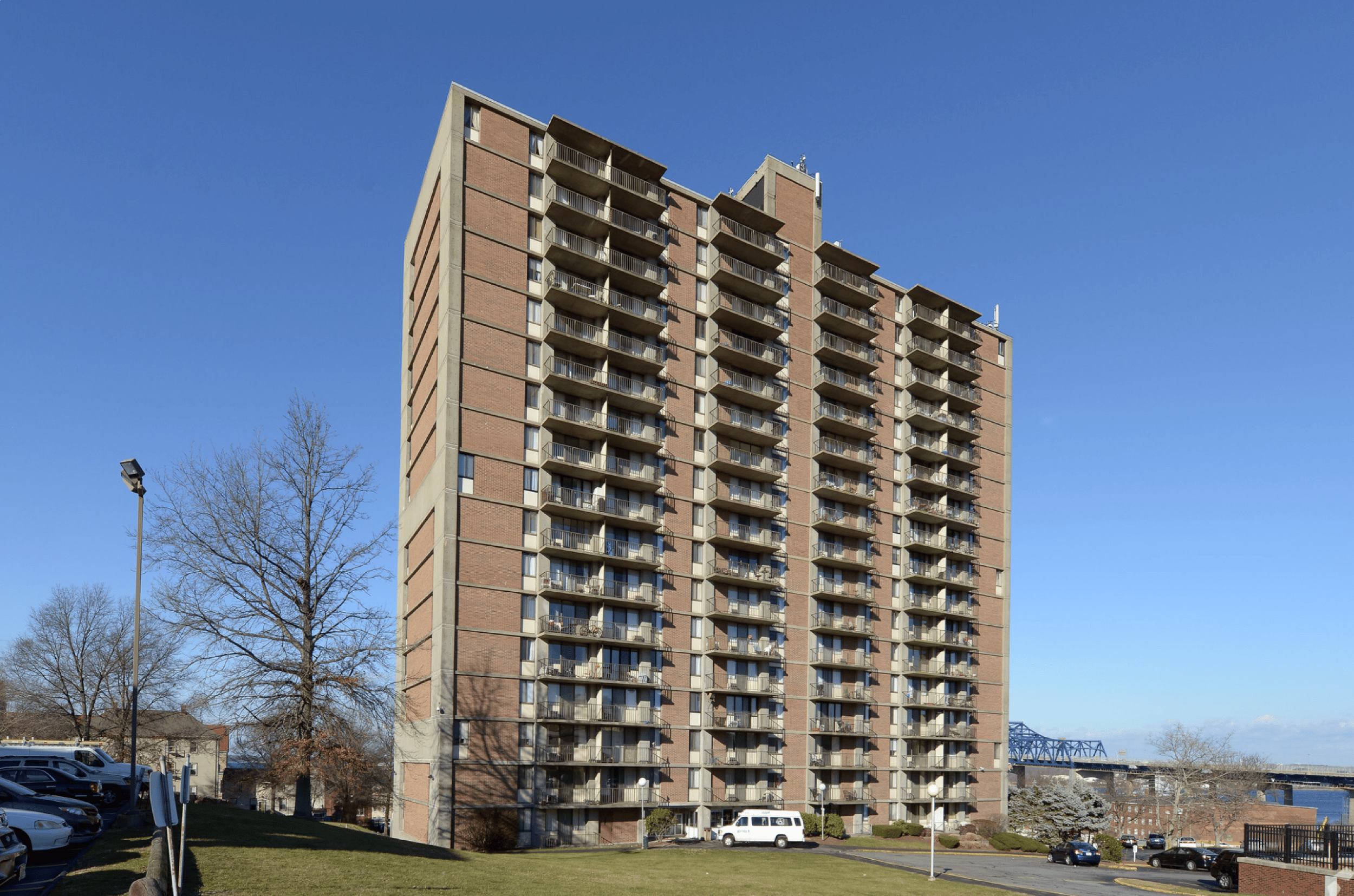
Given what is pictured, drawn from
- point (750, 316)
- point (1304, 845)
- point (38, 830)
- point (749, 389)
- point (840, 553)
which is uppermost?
point (750, 316)

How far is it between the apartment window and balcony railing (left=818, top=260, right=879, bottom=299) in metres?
31.8

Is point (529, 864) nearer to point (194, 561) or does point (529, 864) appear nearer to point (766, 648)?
point (194, 561)

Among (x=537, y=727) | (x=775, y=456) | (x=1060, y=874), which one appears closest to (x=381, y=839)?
(x=537, y=727)

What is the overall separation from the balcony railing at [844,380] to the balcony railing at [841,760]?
2621 centimetres

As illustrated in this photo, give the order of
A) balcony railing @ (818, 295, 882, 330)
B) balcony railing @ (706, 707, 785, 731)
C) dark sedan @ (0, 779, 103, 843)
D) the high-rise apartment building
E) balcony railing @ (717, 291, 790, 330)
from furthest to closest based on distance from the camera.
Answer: balcony railing @ (818, 295, 882, 330) < balcony railing @ (717, 291, 790, 330) < balcony railing @ (706, 707, 785, 731) < the high-rise apartment building < dark sedan @ (0, 779, 103, 843)

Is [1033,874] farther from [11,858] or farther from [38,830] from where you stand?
[11,858]

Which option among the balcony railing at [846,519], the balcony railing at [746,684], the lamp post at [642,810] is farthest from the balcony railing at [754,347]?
the lamp post at [642,810]

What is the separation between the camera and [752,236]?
68188 mm

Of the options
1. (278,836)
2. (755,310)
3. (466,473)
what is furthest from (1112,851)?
(278,836)

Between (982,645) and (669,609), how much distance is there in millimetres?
33265

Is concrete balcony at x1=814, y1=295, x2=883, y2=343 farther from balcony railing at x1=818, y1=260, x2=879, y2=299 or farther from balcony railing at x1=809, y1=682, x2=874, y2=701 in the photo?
balcony railing at x1=809, y1=682, x2=874, y2=701

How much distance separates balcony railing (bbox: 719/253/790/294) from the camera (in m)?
65.9

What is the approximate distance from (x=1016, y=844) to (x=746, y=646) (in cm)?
2251

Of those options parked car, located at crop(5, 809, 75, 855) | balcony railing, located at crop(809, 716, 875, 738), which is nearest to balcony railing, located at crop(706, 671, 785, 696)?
balcony railing, located at crop(809, 716, 875, 738)
